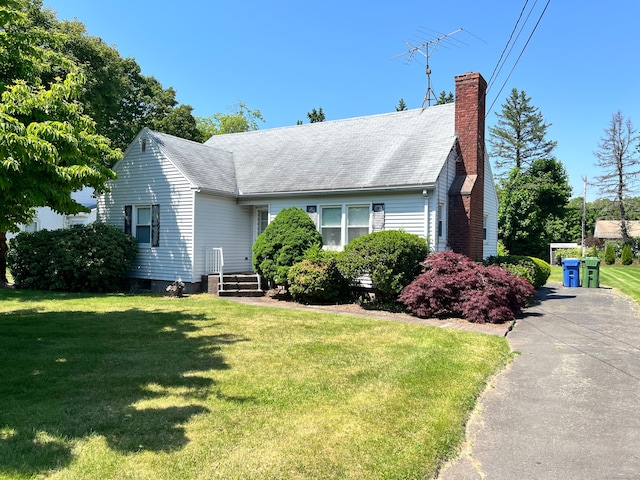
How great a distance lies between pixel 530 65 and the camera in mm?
12078

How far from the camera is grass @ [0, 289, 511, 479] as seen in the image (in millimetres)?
3432

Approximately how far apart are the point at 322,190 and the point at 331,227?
1.29m

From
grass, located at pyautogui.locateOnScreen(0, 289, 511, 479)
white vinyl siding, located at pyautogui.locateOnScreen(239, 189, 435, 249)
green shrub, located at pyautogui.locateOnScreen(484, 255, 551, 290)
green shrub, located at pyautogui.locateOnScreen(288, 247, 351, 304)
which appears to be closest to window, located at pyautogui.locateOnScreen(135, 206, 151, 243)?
white vinyl siding, located at pyautogui.locateOnScreen(239, 189, 435, 249)

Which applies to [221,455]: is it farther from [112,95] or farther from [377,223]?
[112,95]

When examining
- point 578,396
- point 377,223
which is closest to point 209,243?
point 377,223

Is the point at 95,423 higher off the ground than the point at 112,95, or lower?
lower

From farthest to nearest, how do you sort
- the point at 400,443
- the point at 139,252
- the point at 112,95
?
1. the point at 112,95
2. the point at 139,252
3. the point at 400,443

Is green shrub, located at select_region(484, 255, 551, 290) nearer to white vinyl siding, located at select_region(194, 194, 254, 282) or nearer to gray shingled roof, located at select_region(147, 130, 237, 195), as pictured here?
white vinyl siding, located at select_region(194, 194, 254, 282)

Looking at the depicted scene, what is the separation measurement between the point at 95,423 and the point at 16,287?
14.1 metres

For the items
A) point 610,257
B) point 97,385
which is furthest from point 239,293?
point 610,257

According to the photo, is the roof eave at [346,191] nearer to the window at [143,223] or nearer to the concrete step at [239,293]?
the window at [143,223]

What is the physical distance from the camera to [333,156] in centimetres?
1586

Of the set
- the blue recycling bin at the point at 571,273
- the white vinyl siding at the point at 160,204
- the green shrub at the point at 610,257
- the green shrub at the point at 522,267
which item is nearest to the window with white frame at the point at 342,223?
the green shrub at the point at 522,267

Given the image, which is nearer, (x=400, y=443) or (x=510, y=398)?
(x=400, y=443)
